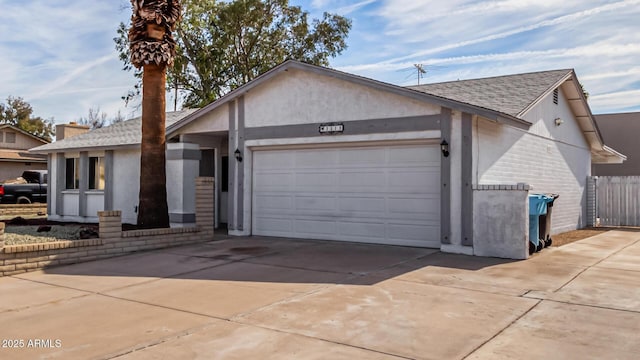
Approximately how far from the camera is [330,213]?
13.3 meters

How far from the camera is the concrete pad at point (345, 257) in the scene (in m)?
9.55

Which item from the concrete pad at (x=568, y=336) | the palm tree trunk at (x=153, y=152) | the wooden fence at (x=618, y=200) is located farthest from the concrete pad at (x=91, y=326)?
the wooden fence at (x=618, y=200)

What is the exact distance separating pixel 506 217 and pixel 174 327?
7.20m

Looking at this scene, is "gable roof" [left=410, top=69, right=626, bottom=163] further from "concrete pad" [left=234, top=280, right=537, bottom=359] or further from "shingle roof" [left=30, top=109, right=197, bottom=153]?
"shingle roof" [left=30, top=109, right=197, bottom=153]

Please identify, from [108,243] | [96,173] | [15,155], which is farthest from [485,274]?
[15,155]

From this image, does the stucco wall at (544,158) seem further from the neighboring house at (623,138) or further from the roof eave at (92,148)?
the roof eave at (92,148)

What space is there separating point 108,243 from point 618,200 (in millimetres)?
17946

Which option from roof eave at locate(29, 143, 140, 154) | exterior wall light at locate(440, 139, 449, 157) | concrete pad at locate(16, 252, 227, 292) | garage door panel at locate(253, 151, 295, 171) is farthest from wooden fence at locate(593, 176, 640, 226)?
roof eave at locate(29, 143, 140, 154)

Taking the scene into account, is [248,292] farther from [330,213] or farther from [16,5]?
[16,5]

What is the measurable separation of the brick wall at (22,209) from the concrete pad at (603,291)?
68.6 ft

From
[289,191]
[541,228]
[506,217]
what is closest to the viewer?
[506,217]

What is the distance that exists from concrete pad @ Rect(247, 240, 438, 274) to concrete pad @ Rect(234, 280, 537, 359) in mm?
1711

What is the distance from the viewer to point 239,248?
1190 centimetres

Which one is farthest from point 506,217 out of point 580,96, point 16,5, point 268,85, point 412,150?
point 16,5
